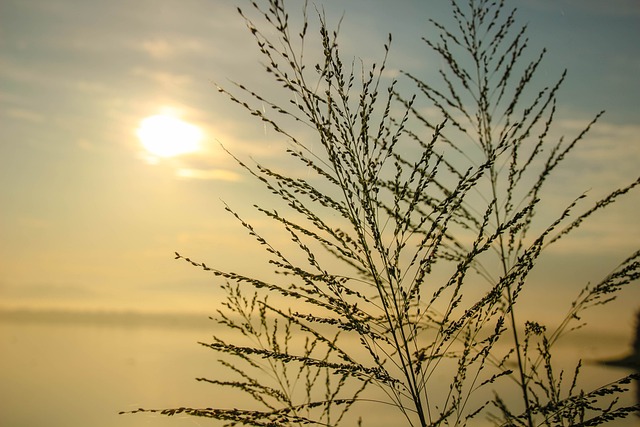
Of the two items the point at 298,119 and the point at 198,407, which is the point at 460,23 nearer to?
the point at 298,119

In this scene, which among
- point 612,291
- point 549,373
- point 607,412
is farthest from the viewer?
point 549,373

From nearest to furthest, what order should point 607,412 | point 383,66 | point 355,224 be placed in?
point 607,412
point 355,224
point 383,66

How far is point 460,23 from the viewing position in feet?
14.1

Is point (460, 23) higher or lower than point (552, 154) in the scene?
higher

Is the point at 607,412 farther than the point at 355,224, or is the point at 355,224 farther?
the point at 355,224

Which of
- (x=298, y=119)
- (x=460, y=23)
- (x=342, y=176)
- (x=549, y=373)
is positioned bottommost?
(x=549, y=373)

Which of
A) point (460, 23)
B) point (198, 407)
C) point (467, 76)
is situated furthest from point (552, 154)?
point (198, 407)

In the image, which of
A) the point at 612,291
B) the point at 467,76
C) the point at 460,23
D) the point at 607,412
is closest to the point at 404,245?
the point at 607,412

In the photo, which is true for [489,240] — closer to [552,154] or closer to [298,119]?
[298,119]

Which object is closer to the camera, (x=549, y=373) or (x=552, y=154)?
(x=549, y=373)

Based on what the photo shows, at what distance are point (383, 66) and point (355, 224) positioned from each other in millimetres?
806

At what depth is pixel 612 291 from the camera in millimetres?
3135

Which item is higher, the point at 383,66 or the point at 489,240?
the point at 383,66

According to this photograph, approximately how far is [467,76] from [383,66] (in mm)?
1521
